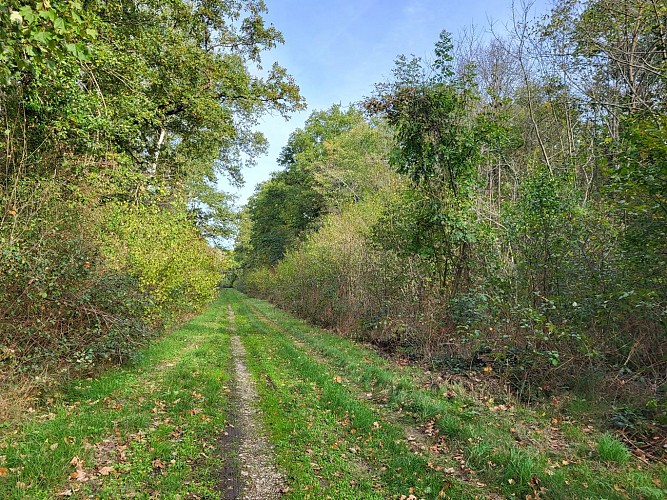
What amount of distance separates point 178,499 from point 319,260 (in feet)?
51.7

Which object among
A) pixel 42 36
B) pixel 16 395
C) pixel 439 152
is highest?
pixel 439 152

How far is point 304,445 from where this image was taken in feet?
16.8

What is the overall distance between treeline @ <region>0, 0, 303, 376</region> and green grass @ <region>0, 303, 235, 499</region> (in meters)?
0.98

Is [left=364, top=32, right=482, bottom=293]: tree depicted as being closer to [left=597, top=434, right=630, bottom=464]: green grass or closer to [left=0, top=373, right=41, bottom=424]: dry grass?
[left=597, top=434, right=630, bottom=464]: green grass

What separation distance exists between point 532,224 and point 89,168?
30.3ft

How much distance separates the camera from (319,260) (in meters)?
19.4

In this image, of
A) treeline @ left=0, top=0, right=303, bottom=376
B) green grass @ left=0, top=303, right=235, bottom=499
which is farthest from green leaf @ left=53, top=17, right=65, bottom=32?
green grass @ left=0, top=303, right=235, bottom=499

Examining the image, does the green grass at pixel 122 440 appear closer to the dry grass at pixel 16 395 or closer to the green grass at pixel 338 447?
the dry grass at pixel 16 395

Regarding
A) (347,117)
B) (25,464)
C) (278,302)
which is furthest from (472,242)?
(347,117)

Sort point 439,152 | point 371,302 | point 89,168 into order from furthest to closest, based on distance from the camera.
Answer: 1. point 371,302
2. point 439,152
3. point 89,168

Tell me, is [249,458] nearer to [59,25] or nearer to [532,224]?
[59,25]

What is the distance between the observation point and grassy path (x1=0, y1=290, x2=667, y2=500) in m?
4.05

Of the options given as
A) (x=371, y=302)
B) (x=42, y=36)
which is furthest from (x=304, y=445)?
(x=371, y=302)

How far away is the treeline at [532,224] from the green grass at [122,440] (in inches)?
215
